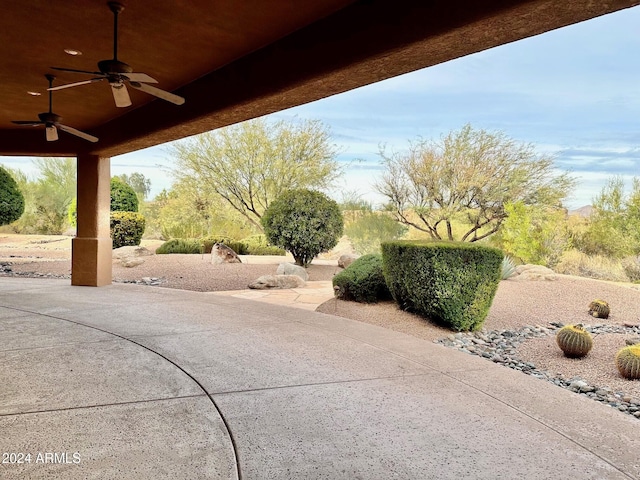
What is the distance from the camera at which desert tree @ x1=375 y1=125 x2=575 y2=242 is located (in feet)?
41.8

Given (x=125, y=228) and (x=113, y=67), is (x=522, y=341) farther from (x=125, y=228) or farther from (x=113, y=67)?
(x=125, y=228)

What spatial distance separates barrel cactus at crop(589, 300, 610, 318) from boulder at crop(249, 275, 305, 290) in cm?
481

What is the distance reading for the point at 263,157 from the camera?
14.4 meters

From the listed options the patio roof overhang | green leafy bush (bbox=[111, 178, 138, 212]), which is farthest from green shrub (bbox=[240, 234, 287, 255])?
the patio roof overhang

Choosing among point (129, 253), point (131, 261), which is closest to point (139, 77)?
point (131, 261)

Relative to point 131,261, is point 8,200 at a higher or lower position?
higher

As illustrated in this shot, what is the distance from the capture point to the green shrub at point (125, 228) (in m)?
13.1

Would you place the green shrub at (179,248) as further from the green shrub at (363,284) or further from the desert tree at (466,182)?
the green shrub at (363,284)

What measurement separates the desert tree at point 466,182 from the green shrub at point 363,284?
25.3 feet

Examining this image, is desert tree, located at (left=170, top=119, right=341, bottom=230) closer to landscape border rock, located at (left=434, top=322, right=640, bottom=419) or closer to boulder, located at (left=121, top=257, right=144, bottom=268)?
boulder, located at (left=121, top=257, right=144, bottom=268)

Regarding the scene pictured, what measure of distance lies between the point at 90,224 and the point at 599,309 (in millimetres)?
8236

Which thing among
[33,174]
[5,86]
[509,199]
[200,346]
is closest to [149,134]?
[5,86]

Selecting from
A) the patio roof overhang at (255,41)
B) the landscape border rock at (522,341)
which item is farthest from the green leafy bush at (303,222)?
the landscape border rock at (522,341)

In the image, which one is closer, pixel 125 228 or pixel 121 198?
pixel 125 228
